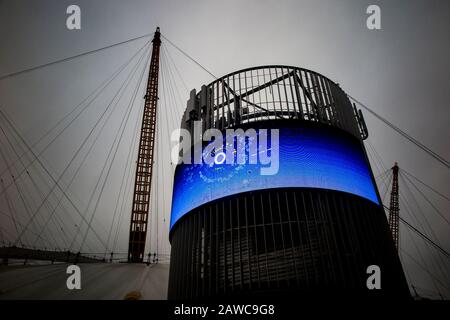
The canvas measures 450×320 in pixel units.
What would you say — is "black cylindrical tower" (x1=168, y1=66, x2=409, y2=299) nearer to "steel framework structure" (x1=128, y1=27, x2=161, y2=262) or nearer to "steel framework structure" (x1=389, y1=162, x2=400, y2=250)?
"steel framework structure" (x1=128, y1=27, x2=161, y2=262)

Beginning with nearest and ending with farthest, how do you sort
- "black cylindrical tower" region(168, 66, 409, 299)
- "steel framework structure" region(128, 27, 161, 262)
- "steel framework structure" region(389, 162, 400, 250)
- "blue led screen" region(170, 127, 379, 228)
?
"black cylindrical tower" region(168, 66, 409, 299) → "blue led screen" region(170, 127, 379, 228) → "steel framework structure" region(128, 27, 161, 262) → "steel framework structure" region(389, 162, 400, 250)

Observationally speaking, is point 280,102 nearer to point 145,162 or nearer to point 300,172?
point 300,172

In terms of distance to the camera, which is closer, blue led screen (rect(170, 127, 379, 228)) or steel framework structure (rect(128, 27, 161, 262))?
blue led screen (rect(170, 127, 379, 228))

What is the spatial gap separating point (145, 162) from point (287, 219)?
3962 centimetres

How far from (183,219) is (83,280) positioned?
16714 millimetres

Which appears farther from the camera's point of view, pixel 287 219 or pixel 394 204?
pixel 394 204

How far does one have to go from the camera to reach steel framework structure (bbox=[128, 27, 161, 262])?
42750 millimetres

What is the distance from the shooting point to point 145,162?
47594mm
